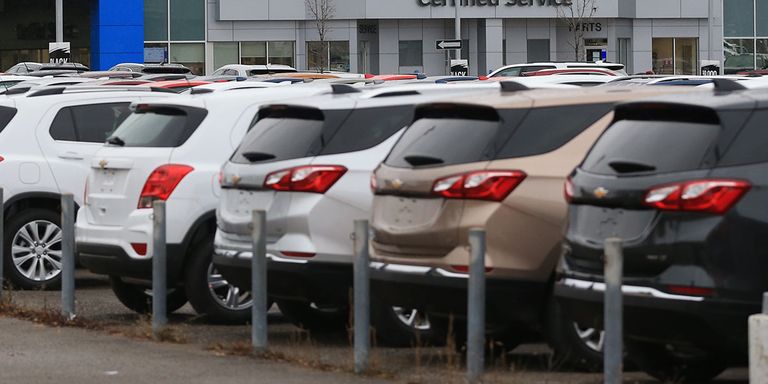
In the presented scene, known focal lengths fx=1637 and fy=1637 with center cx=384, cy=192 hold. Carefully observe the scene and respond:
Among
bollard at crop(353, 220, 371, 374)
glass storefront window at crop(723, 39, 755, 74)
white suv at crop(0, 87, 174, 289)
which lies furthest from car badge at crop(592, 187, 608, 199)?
glass storefront window at crop(723, 39, 755, 74)

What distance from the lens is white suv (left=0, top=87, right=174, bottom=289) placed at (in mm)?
14297

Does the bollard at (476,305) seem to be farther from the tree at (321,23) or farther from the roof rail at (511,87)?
the tree at (321,23)

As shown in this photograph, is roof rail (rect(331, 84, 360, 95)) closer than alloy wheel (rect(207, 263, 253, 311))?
Yes

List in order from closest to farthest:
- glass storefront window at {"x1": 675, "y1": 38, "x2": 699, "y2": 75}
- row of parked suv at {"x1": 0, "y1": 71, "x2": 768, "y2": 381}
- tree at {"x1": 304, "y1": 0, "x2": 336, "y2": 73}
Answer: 1. row of parked suv at {"x1": 0, "y1": 71, "x2": 768, "y2": 381}
2. tree at {"x1": 304, "y1": 0, "x2": 336, "y2": 73}
3. glass storefront window at {"x1": 675, "y1": 38, "x2": 699, "y2": 75}

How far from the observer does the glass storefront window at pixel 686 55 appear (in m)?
67.4

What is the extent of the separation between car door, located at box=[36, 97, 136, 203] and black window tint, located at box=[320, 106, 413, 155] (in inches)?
173

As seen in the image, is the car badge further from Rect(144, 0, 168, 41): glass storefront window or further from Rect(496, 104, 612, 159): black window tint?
Rect(144, 0, 168, 41): glass storefront window

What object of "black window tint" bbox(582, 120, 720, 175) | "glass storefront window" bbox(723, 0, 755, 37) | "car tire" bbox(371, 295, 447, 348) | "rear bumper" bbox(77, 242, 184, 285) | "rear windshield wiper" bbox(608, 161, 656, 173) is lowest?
"car tire" bbox(371, 295, 447, 348)

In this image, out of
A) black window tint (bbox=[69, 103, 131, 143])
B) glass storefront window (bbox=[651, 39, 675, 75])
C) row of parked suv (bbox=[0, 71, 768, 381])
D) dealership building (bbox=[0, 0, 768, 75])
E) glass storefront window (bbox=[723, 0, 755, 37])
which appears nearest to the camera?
row of parked suv (bbox=[0, 71, 768, 381])

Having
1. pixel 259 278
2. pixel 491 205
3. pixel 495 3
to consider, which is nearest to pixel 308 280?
pixel 259 278

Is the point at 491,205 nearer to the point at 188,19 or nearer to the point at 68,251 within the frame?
the point at 68,251

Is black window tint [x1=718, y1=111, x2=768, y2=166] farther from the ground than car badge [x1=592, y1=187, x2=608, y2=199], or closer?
farther from the ground

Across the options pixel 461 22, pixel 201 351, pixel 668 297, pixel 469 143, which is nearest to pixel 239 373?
pixel 201 351

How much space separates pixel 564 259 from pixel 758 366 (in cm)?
138
